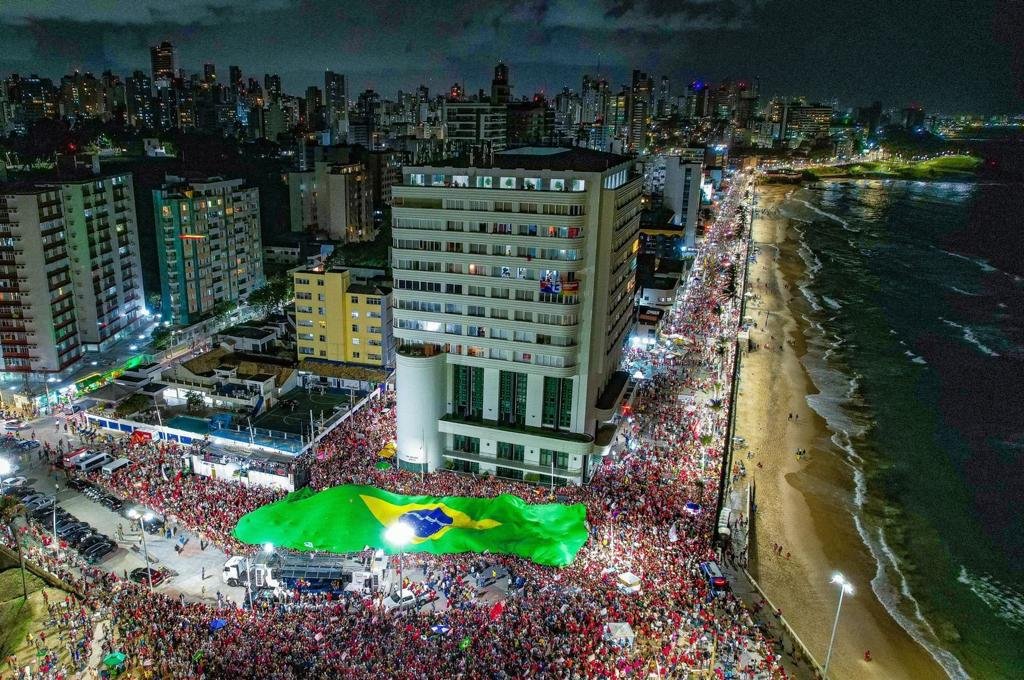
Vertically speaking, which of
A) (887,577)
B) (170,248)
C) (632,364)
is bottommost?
(887,577)

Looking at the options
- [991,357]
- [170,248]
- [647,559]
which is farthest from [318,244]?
[991,357]

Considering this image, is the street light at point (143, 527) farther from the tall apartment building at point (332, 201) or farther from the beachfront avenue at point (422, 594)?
the tall apartment building at point (332, 201)

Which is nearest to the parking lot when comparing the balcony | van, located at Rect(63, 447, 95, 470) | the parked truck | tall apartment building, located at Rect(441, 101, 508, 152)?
the parked truck

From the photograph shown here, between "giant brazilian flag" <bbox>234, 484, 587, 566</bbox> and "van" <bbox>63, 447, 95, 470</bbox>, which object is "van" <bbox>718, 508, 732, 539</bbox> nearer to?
"giant brazilian flag" <bbox>234, 484, 587, 566</bbox>

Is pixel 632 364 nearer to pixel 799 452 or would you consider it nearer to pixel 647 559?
pixel 799 452

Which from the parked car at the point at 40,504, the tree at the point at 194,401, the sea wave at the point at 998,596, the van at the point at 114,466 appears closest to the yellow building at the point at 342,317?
the tree at the point at 194,401

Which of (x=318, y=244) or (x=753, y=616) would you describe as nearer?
(x=753, y=616)
